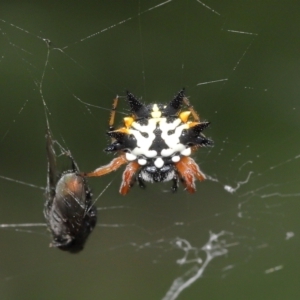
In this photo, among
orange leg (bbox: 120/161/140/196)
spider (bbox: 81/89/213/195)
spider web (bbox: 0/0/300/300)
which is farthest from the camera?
Result: spider web (bbox: 0/0/300/300)

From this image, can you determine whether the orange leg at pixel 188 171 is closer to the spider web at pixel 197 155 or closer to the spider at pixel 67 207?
the spider at pixel 67 207

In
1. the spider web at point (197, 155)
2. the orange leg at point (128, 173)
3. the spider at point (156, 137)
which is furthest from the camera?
the spider web at point (197, 155)

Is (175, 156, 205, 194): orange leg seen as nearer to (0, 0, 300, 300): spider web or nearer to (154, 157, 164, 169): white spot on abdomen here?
(154, 157, 164, 169): white spot on abdomen

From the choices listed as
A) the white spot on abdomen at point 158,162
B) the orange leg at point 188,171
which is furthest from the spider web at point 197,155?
the white spot on abdomen at point 158,162

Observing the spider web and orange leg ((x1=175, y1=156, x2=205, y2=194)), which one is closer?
orange leg ((x1=175, y1=156, x2=205, y2=194))

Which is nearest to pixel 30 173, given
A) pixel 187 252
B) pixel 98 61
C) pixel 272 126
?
pixel 98 61

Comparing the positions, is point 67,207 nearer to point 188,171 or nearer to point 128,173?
point 128,173

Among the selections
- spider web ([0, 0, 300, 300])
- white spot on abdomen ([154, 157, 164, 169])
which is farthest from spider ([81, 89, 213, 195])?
spider web ([0, 0, 300, 300])
